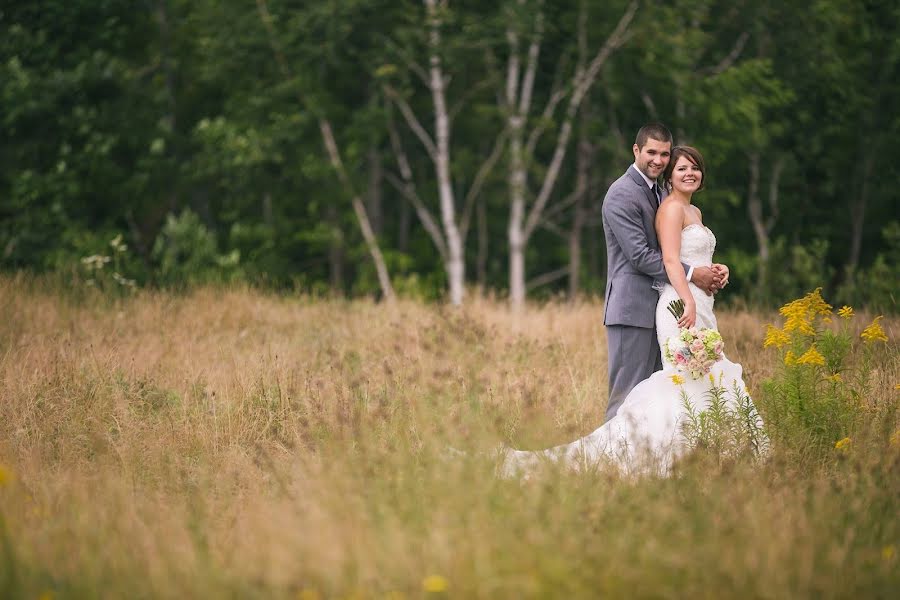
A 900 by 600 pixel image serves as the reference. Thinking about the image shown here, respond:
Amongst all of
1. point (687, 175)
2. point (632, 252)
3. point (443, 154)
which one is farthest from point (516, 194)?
point (632, 252)

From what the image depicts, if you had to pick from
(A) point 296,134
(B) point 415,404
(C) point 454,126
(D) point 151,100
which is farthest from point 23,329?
(C) point 454,126

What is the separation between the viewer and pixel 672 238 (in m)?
5.48

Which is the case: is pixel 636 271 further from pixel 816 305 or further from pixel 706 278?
pixel 816 305

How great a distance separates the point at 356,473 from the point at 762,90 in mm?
17119

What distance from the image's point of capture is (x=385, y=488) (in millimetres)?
4246

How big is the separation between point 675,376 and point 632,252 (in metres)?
0.79

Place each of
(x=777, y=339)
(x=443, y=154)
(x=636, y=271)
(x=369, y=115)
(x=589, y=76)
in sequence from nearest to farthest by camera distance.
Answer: (x=777, y=339), (x=636, y=271), (x=443, y=154), (x=589, y=76), (x=369, y=115)

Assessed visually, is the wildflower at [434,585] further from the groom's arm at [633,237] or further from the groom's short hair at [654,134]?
the groom's short hair at [654,134]

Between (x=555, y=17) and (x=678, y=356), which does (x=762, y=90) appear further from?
(x=678, y=356)

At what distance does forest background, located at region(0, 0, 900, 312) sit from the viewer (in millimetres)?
16703

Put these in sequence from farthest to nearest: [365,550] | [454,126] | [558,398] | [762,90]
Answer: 1. [454,126]
2. [762,90]
3. [558,398]
4. [365,550]

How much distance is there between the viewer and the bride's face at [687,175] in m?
5.58

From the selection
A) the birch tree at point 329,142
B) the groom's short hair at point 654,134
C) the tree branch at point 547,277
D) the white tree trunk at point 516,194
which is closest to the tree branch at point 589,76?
the white tree trunk at point 516,194

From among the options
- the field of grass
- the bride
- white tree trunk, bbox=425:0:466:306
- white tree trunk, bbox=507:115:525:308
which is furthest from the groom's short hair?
white tree trunk, bbox=507:115:525:308
